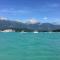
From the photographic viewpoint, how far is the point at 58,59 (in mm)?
7750

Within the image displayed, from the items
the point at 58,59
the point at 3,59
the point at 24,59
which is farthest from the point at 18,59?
the point at 58,59

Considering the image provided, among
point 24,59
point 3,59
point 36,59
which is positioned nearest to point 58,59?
point 36,59

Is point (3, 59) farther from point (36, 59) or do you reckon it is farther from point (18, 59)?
point (36, 59)

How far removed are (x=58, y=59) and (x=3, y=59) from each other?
2275 millimetres

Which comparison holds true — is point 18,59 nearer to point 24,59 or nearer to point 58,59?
point 24,59

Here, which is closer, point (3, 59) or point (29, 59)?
point (3, 59)

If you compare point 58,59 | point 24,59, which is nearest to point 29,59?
point 24,59

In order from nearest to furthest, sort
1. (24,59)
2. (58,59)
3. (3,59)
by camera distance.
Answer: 1. (3,59)
2. (58,59)
3. (24,59)

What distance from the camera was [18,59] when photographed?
25.8ft

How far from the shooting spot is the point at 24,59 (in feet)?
27.1

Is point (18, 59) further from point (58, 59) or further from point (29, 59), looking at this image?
point (58, 59)

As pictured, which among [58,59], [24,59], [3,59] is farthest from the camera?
[24,59]

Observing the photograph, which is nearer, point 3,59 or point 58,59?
point 3,59

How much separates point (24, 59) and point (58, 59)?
1.49 m
